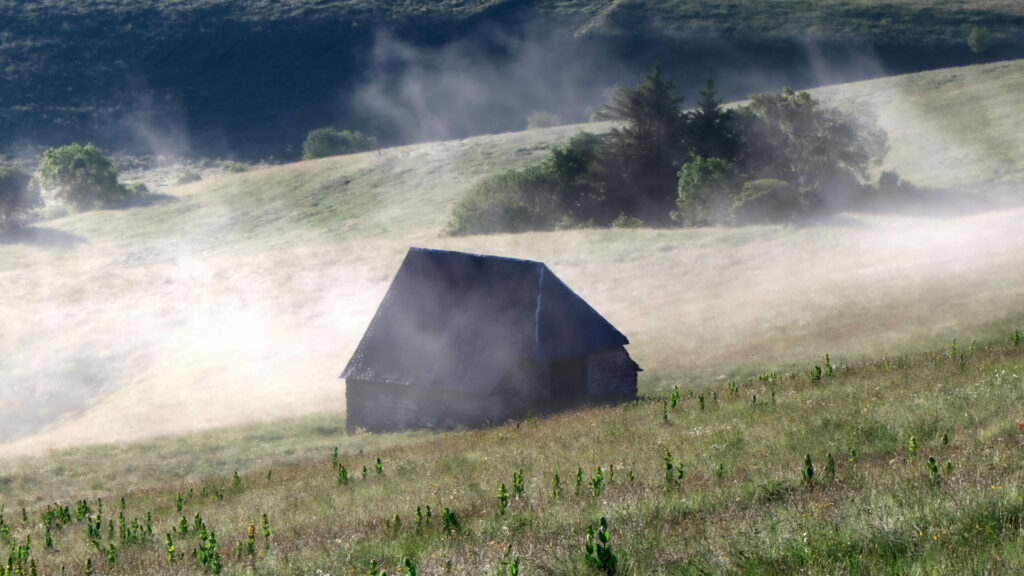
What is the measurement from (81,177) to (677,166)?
61.6 meters

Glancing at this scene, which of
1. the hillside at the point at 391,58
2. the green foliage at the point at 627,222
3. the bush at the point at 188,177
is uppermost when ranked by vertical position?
the hillside at the point at 391,58

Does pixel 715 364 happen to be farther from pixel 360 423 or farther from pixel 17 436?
pixel 17 436

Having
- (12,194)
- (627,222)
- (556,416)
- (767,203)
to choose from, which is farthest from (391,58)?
(556,416)

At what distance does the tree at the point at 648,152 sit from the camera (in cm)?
7331

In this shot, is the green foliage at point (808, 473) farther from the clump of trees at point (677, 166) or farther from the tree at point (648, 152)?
the tree at point (648, 152)

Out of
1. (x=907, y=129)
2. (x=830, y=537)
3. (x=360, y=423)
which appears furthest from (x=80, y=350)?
(x=907, y=129)

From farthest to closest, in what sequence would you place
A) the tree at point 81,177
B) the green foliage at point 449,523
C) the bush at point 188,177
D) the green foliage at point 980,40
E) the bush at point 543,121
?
1. the bush at point 543,121
2. the bush at point 188,177
3. the green foliage at point 980,40
4. the tree at point 81,177
5. the green foliage at point 449,523

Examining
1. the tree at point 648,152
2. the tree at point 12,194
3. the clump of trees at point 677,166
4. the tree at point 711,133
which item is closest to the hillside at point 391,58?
the tree at point 12,194

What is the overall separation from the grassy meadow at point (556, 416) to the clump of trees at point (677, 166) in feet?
18.8

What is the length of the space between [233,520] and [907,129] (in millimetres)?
77139

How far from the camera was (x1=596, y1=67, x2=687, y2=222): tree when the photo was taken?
241 ft

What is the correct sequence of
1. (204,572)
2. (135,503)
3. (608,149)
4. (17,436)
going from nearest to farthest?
(204,572), (135,503), (17,436), (608,149)

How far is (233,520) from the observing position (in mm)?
14156

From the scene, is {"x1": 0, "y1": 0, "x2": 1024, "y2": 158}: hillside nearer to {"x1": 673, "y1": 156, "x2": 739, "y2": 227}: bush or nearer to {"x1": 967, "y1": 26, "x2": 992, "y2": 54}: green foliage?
{"x1": 967, "y1": 26, "x2": 992, "y2": 54}: green foliage
